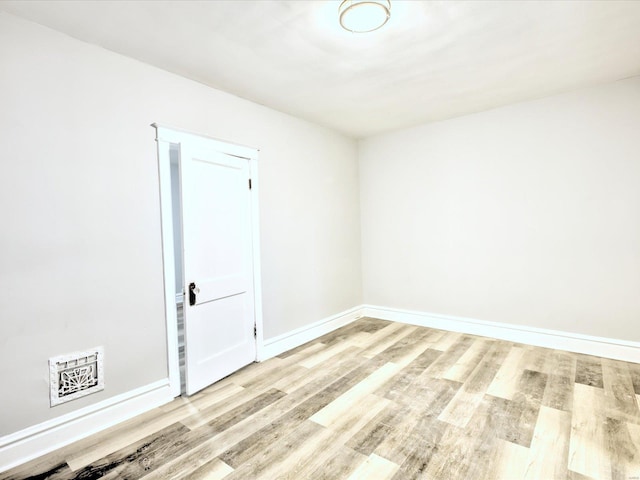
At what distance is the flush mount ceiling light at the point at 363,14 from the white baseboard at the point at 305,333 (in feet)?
9.60

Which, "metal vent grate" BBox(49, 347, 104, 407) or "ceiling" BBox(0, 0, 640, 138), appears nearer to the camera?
"ceiling" BBox(0, 0, 640, 138)

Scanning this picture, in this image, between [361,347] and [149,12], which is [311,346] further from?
[149,12]

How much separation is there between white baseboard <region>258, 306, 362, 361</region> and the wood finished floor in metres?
0.22

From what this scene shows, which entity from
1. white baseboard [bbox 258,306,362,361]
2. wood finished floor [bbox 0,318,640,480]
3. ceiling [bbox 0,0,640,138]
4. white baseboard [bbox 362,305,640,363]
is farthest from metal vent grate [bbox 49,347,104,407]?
white baseboard [bbox 362,305,640,363]

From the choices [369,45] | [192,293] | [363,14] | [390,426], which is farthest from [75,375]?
[369,45]

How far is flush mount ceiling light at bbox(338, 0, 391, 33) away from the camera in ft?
6.09

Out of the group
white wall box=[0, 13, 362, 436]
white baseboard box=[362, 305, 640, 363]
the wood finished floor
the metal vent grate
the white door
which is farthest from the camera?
white baseboard box=[362, 305, 640, 363]

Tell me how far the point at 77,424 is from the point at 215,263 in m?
1.46

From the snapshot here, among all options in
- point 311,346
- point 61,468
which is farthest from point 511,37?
point 61,468

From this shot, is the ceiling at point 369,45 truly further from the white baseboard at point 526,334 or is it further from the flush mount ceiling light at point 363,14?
the white baseboard at point 526,334

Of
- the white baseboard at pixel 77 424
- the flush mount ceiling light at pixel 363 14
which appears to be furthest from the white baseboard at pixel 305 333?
the flush mount ceiling light at pixel 363 14

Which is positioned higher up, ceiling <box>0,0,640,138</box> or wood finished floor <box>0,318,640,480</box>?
ceiling <box>0,0,640,138</box>

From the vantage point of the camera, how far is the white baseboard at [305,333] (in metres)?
3.47

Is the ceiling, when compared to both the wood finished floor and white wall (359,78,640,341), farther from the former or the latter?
the wood finished floor
